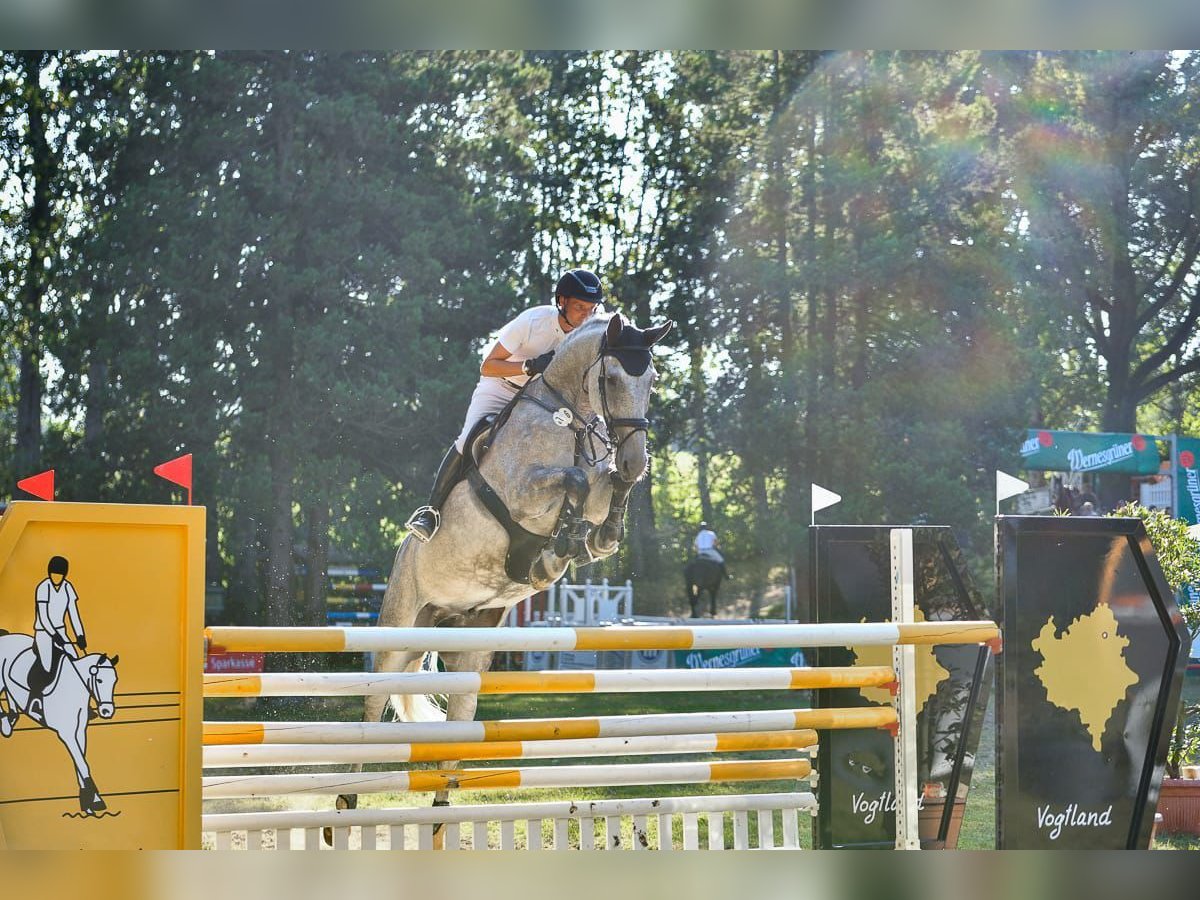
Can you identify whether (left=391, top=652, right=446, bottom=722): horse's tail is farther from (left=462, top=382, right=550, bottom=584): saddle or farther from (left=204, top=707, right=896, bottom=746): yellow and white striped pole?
(left=204, top=707, right=896, bottom=746): yellow and white striped pole

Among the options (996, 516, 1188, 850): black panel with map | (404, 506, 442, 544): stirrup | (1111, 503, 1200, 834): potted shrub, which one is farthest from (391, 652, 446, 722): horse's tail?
(1111, 503, 1200, 834): potted shrub

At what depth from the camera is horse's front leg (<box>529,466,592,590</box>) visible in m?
2.87

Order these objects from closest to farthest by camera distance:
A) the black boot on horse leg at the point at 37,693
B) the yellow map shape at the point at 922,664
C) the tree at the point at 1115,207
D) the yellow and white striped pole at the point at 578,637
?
1. the black boot on horse leg at the point at 37,693
2. the yellow and white striped pole at the point at 578,637
3. the yellow map shape at the point at 922,664
4. the tree at the point at 1115,207

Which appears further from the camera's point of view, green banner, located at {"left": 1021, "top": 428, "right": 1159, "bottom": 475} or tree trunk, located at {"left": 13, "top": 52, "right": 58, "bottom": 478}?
green banner, located at {"left": 1021, "top": 428, "right": 1159, "bottom": 475}

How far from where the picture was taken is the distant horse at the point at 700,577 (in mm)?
9383

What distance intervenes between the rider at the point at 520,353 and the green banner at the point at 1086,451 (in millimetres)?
7298

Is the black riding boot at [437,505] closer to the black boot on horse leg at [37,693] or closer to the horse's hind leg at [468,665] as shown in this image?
the horse's hind leg at [468,665]

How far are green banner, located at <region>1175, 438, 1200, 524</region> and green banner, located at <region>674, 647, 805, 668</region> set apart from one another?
3508mm

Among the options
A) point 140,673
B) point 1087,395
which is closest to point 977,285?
point 1087,395

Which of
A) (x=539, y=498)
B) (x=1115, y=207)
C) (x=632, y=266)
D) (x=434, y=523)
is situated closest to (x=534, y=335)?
(x=539, y=498)

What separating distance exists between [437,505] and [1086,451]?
7625 millimetres

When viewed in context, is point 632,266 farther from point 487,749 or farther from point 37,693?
point 37,693

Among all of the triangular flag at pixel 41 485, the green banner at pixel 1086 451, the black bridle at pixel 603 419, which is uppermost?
the green banner at pixel 1086 451

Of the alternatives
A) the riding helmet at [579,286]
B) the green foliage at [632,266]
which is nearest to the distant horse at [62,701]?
the riding helmet at [579,286]
